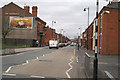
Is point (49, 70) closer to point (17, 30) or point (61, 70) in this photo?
point (61, 70)

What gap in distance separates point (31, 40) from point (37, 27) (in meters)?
6.20

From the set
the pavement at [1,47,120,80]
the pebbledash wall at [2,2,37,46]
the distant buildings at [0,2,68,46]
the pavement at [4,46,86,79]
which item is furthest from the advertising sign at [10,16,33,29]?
the pavement at [4,46,86,79]

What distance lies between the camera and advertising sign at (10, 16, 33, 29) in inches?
1912

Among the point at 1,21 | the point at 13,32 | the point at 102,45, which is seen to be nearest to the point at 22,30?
the point at 13,32

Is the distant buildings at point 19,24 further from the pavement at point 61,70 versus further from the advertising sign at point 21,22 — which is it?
the pavement at point 61,70

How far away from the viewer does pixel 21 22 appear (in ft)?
159

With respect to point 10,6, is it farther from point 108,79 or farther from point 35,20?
point 108,79

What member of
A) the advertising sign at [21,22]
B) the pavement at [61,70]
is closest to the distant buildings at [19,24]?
the advertising sign at [21,22]

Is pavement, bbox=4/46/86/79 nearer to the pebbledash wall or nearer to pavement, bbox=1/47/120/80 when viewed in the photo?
pavement, bbox=1/47/120/80

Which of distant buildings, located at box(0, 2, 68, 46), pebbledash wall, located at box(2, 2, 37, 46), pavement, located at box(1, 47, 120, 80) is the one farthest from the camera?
pebbledash wall, located at box(2, 2, 37, 46)

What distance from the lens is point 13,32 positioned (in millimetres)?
49094

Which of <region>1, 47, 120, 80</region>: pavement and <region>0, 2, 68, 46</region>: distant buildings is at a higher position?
<region>0, 2, 68, 46</region>: distant buildings

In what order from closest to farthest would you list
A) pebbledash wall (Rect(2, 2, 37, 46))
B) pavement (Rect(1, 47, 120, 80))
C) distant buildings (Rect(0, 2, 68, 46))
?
pavement (Rect(1, 47, 120, 80)), distant buildings (Rect(0, 2, 68, 46)), pebbledash wall (Rect(2, 2, 37, 46))

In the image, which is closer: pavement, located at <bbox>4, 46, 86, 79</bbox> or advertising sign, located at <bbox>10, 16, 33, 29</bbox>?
pavement, located at <bbox>4, 46, 86, 79</bbox>
